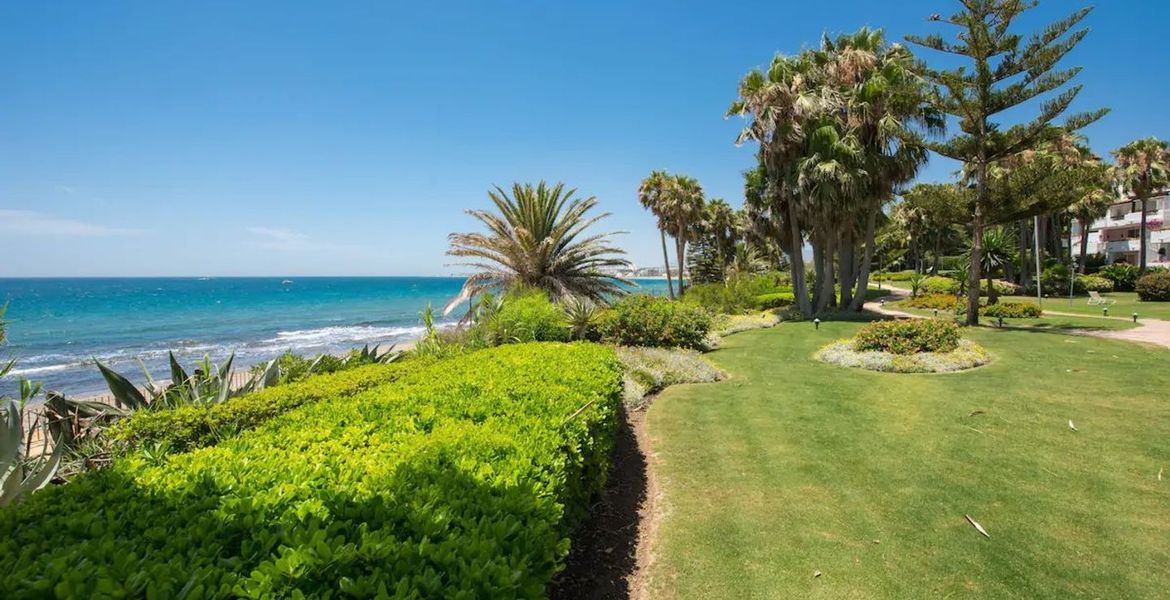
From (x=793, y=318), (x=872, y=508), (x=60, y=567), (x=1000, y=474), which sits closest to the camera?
(x=60, y=567)

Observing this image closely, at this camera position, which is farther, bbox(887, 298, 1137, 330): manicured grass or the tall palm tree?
the tall palm tree

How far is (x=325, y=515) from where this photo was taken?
233 cm

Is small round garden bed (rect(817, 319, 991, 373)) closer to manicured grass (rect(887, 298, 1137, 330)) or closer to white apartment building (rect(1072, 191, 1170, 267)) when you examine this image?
manicured grass (rect(887, 298, 1137, 330))

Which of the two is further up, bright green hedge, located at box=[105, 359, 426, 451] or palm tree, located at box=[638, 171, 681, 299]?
palm tree, located at box=[638, 171, 681, 299]

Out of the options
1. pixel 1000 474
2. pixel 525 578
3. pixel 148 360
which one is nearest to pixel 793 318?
pixel 1000 474

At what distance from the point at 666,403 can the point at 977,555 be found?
5232mm

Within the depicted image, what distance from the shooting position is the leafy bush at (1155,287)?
26547 mm

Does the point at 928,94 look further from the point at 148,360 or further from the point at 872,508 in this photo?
the point at 148,360

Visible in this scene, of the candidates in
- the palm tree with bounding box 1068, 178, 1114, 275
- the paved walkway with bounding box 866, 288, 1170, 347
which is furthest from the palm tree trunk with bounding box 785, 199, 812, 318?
the palm tree with bounding box 1068, 178, 1114, 275

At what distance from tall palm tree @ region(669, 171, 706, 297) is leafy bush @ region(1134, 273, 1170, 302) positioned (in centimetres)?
2452

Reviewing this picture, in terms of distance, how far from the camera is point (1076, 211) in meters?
37.9

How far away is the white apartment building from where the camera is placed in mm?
47625

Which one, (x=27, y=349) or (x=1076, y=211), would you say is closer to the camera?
(x=27, y=349)

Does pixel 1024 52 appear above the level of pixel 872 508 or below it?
above
